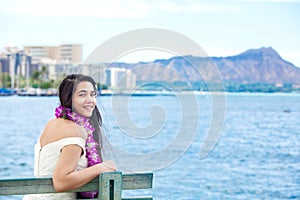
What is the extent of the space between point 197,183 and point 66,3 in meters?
40.5

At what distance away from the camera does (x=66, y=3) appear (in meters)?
54.4

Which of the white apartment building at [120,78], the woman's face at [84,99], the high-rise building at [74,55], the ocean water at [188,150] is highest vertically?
the high-rise building at [74,55]

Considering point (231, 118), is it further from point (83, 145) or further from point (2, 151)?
point (83, 145)

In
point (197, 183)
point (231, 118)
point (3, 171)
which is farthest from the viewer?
point (231, 118)

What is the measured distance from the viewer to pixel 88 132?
8.55ft

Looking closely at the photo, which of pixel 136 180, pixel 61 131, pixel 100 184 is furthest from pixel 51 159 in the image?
pixel 136 180

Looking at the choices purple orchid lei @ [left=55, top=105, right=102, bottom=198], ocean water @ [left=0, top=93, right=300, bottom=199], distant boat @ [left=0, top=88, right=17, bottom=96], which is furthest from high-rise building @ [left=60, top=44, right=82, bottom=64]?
distant boat @ [left=0, top=88, right=17, bottom=96]

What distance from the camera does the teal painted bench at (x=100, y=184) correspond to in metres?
2.40

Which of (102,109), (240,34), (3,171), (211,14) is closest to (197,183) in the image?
(3,171)

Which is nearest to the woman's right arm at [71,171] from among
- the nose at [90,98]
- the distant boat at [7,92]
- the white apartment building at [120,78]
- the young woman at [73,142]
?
the young woman at [73,142]

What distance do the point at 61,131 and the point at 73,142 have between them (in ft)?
0.30

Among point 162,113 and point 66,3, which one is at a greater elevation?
point 66,3

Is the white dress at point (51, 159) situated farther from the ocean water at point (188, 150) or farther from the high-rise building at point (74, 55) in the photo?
the high-rise building at point (74, 55)

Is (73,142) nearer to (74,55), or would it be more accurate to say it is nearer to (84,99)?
(84,99)
